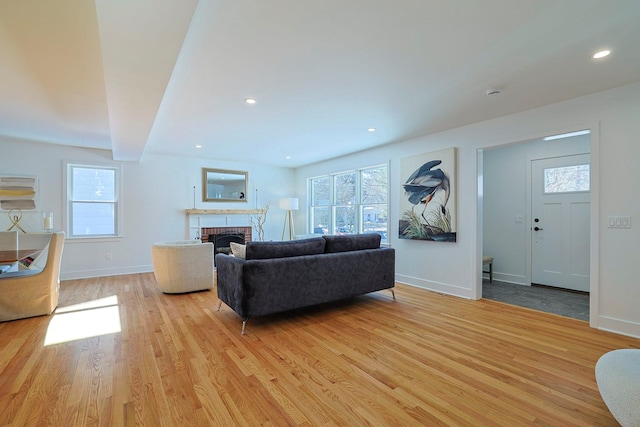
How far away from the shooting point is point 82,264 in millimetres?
5133

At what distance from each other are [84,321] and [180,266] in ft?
4.03

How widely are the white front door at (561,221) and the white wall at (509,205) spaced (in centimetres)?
11

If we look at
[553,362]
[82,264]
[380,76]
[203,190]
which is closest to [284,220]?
[203,190]

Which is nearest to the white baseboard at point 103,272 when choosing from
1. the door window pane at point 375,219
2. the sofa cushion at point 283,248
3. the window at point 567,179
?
the sofa cushion at point 283,248

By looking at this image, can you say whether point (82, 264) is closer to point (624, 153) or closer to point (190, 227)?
point (190, 227)

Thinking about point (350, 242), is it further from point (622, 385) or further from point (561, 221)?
point (561, 221)

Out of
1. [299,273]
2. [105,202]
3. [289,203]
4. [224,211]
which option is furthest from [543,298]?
[105,202]

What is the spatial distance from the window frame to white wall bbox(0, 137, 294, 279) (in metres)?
0.06

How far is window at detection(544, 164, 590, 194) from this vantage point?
422 centimetres

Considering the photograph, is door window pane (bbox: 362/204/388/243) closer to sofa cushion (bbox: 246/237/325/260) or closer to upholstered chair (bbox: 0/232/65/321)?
sofa cushion (bbox: 246/237/325/260)

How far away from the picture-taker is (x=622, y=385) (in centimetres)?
145

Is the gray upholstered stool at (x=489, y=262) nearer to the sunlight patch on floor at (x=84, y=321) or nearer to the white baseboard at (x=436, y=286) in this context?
the white baseboard at (x=436, y=286)

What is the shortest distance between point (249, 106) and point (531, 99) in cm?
296

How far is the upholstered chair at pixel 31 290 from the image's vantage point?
3.08m
